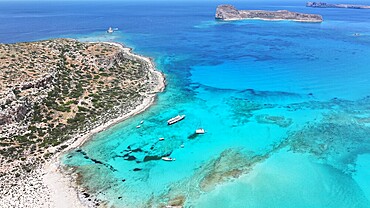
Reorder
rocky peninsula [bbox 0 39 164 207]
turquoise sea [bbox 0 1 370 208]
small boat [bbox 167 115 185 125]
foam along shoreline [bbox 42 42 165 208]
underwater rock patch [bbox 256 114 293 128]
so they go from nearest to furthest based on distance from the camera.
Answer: foam along shoreline [bbox 42 42 165 208] < turquoise sea [bbox 0 1 370 208] < rocky peninsula [bbox 0 39 164 207] < small boat [bbox 167 115 185 125] < underwater rock patch [bbox 256 114 293 128]

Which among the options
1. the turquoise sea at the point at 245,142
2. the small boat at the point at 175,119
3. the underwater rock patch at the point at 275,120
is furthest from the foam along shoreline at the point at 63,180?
the underwater rock patch at the point at 275,120

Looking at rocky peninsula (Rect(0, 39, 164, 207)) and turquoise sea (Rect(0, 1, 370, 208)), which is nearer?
turquoise sea (Rect(0, 1, 370, 208))

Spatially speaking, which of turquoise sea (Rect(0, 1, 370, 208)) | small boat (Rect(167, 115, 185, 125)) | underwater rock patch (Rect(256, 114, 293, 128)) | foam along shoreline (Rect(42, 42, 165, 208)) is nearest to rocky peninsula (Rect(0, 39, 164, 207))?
foam along shoreline (Rect(42, 42, 165, 208))

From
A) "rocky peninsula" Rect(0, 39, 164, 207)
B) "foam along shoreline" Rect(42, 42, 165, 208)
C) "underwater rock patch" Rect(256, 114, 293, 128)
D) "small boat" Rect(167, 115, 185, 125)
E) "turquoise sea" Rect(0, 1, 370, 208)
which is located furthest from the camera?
"underwater rock patch" Rect(256, 114, 293, 128)

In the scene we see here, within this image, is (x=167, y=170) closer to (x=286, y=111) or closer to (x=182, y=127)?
(x=182, y=127)

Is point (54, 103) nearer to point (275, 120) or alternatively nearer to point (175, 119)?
point (175, 119)

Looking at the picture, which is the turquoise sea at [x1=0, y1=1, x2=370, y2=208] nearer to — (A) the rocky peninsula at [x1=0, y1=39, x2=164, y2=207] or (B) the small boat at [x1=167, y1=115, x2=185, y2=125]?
(B) the small boat at [x1=167, y1=115, x2=185, y2=125]

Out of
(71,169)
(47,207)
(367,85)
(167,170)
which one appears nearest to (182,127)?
(167,170)

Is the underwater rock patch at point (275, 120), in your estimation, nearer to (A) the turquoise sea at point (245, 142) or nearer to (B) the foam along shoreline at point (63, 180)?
(A) the turquoise sea at point (245, 142)
